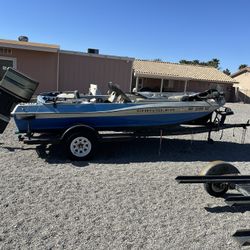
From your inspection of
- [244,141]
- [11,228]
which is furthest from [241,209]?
[244,141]

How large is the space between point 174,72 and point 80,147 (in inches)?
1205

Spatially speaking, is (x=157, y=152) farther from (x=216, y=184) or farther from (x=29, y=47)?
(x=29, y=47)

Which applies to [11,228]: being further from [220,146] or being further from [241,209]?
[220,146]

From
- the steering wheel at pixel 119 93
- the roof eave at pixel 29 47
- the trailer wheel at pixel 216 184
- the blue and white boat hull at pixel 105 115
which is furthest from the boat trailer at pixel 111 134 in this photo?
the roof eave at pixel 29 47

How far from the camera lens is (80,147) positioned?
7.50 meters

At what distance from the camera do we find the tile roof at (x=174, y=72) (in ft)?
114

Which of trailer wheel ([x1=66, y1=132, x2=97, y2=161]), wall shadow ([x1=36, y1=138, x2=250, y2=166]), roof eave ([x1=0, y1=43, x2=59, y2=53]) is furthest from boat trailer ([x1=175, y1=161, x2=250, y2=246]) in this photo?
roof eave ([x1=0, y1=43, x2=59, y2=53])

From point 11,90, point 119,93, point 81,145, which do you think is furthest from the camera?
point 119,93

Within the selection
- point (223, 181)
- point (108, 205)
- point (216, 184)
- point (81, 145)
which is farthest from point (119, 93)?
point (223, 181)

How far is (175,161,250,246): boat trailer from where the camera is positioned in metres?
4.24

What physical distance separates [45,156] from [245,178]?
4332 mm

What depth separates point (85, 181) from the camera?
6016mm

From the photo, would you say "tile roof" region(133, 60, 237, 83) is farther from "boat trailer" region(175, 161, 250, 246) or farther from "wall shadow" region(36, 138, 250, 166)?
"boat trailer" region(175, 161, 250, 246)

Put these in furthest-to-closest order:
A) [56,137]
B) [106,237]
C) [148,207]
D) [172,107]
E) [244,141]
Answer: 1. [244,141]
2. [172,107]
3. [56,137]
4. [148,207]
5. [106,237]
